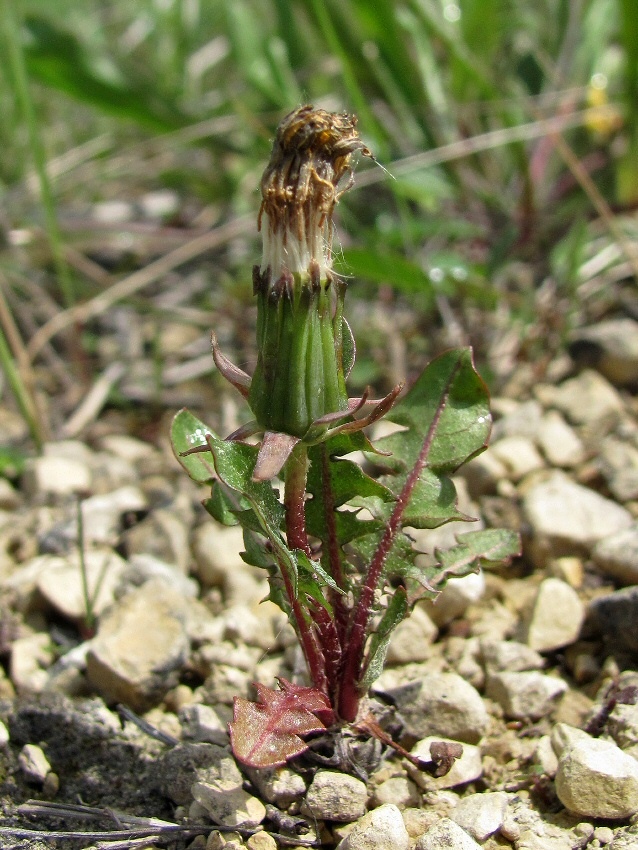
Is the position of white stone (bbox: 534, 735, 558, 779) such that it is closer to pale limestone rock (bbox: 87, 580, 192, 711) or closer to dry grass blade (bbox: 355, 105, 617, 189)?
pale limestone rock (bbox: 87, 580, 192, 711)

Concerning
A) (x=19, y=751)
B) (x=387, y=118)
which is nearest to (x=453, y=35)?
(x=387, y=118)

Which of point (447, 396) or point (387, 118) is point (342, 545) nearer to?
point (447, 396)

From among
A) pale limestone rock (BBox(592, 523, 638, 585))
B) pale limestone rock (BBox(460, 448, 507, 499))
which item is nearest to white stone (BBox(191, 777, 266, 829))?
pale limestone rock (BBox(592, 523, 638, 585))

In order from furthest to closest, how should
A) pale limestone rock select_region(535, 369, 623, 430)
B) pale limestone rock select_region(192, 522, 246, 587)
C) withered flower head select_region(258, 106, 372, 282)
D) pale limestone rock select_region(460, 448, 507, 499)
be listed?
pale limestone rock select_region(535, 369, 623, 430) < pale limestone rock select_region(460, 448, 507, 499) < pale limestone rock select_region(192, 522, 246, 587) < withered flower head select_region(258, 106, 372, 282)

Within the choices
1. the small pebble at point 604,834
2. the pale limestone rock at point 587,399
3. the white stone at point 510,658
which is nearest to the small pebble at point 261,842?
the small pebble at point 604,834

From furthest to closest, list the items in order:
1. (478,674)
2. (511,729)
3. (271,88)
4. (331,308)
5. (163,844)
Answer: (271,88) → (478,674) → (511,729) → (163,844) → (331,308)

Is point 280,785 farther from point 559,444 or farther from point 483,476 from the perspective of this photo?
point 559,444
